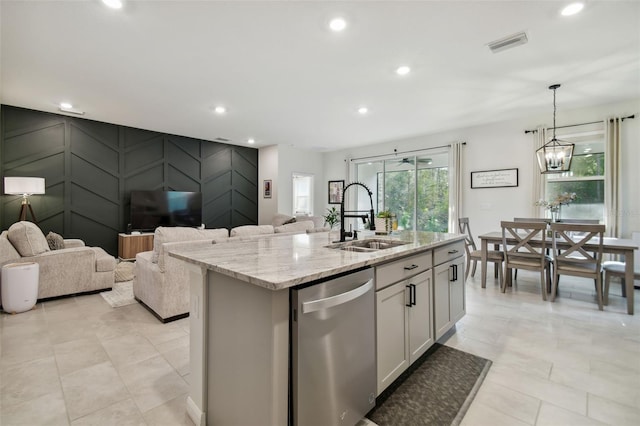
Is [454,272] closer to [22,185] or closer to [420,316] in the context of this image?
[420,316]

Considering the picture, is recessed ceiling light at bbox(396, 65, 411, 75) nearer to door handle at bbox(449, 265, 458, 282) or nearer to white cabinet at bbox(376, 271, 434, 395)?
door handle at bbox(449, 265, 458, 282)

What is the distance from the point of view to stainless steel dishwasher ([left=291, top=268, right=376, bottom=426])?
3.98 ft

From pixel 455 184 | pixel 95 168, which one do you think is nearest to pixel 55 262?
pixel 95 168

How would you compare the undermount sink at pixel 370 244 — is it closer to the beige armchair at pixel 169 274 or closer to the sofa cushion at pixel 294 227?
the beige armchair at pixel 169 274

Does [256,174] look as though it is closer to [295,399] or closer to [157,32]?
[157,32]

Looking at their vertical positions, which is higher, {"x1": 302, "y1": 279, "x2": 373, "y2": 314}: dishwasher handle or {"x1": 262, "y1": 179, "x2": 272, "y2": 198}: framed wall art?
{"x1": 262, "y1": 179, "x2": 272, "y2": 198}: framed wall art

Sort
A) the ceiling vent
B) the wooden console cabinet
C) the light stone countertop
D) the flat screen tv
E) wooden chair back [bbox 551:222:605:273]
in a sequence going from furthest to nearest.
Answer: the flat screen tv
the wooden console cabinet
wooden chair back [bbox 551:222:605:273]
the ceiling vent
the light stone countertop

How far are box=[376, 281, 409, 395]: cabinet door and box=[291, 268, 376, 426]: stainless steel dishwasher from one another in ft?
0.31

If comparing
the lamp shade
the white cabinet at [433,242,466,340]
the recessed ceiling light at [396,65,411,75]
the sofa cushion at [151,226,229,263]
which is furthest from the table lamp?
the white cabinet at [433,242,466,340]

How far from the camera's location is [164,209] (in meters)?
6.29

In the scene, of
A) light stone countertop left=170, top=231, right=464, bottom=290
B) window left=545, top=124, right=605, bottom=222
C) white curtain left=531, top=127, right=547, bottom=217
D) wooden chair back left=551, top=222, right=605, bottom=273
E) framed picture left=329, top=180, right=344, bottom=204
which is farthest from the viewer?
framed picture left=329, top=180, right=344, bottom=204

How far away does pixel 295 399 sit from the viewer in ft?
3.96

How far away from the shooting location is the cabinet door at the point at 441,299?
2.31 m

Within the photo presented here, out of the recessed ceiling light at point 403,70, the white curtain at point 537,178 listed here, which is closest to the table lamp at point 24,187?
the recessed ceiling light at point 403,70
